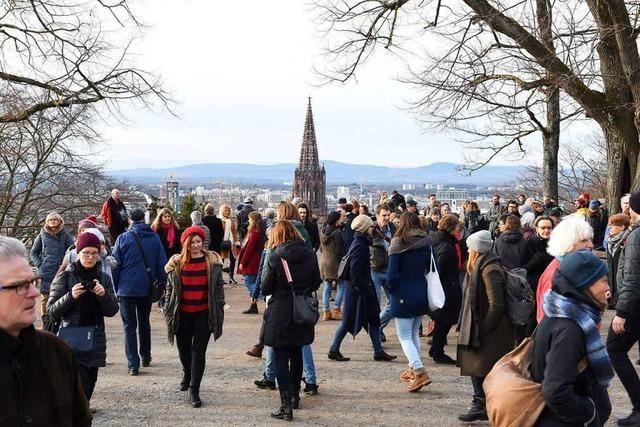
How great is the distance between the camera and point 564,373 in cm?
366

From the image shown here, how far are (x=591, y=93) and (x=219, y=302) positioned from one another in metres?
10.5

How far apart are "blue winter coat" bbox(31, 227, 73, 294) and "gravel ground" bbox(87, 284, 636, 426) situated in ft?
3.83

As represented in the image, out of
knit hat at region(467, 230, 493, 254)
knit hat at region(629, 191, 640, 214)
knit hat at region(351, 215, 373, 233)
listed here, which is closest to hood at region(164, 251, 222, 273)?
knit hat at region(351, 215, 373, 233)

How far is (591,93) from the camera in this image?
1490 cm

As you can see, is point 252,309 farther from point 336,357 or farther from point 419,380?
point 419,380

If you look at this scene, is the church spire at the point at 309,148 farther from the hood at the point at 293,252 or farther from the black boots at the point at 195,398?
the hood at the point at 293,252

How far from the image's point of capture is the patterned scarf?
3.72 meters

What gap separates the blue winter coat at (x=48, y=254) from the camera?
9359 millimetres

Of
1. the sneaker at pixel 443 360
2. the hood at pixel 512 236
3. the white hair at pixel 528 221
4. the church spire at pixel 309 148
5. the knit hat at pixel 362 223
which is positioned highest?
the church spire at pixel 309 148

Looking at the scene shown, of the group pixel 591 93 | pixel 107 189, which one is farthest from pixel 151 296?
pixel 107 189

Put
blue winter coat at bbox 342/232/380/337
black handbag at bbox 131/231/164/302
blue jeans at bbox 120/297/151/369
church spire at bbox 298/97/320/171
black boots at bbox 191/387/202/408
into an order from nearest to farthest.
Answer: black boots at bbox 191/387/202/408 < blue jeans at bbox 120/297/151/369 < black handbag at bbox 131/231/164/302 < blue winter coat at bbox 342/232/380/337 < church spire at bbox 298/97/320/171

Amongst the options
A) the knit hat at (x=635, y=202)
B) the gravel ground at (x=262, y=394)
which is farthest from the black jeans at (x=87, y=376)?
the knit hat at (x=635, y=202)

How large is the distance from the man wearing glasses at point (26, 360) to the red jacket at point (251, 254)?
840 cm

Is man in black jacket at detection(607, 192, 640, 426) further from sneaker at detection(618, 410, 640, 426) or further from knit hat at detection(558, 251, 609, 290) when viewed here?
knit hat at detection(558, 251, 609, 290)
